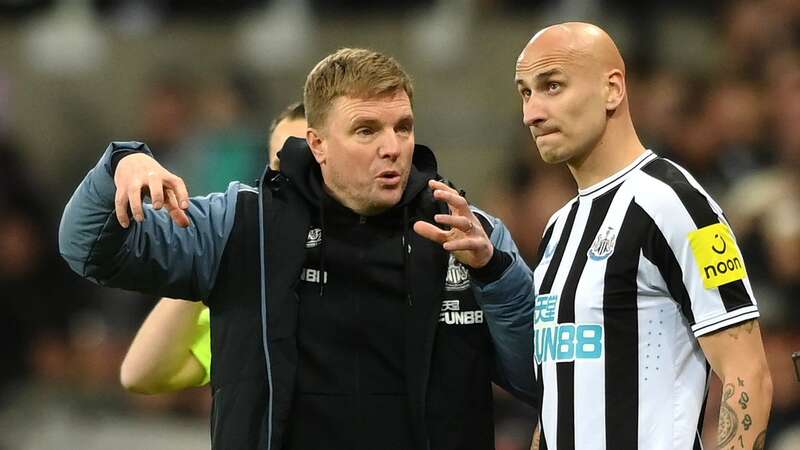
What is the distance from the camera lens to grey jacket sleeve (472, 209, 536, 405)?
10.4 ft

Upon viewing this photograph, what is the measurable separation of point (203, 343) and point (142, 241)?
79 cm

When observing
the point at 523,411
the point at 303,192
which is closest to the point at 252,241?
the point at 303,192

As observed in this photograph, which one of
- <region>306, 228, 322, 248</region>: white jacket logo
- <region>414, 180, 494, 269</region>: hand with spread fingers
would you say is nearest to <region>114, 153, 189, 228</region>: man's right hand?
<region>306, 228, 322, 248</region>: white jacket logo

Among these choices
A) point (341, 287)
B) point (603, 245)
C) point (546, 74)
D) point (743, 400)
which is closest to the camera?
point (743, 400)

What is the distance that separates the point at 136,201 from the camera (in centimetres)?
288

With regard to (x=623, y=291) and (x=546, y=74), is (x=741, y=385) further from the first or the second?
(x=546, y=74)

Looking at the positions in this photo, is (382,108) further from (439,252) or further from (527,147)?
(527,147)

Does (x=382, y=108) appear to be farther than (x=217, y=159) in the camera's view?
No

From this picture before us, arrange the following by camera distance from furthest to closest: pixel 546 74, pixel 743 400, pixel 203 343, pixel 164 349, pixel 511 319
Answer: pixel 203 343, pixel 164 349, pixel 511 319, pixel 546 74, pixel 743 400

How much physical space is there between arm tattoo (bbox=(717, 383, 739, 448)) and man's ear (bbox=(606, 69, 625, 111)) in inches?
27.6

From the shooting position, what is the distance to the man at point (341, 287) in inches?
126

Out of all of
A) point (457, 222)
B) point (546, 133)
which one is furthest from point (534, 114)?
point (457, 222)

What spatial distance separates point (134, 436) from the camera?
6719 mm

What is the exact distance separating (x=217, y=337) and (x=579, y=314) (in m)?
0.91
